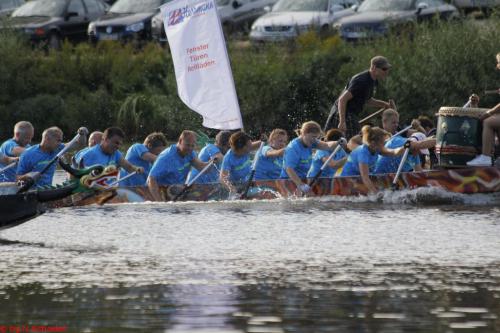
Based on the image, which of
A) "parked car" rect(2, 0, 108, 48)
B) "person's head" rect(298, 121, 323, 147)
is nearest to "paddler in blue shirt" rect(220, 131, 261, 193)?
"person's head" rect(298, 121, 323, 147)

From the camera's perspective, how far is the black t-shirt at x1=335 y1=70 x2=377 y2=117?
18.9 meters

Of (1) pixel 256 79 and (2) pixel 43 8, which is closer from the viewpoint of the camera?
(1) pixel 256 79

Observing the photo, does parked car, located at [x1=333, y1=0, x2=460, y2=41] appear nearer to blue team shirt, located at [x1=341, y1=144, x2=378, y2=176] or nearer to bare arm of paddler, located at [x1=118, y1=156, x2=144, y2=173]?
blue team shirt, located at [x1=341, y1=144, x2=378, y2=176]

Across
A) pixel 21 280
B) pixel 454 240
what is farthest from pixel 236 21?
pixel 21 280

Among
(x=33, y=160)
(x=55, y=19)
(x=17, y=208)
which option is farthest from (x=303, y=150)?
(x=55, y=19)

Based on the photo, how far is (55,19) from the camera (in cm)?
3225

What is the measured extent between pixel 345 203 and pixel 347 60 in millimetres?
10886

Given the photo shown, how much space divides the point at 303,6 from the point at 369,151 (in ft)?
42.0

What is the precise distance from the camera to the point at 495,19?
2597 cm

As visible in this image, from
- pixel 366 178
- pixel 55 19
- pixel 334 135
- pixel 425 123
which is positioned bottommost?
pixel 366 178

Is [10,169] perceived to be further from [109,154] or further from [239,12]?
[239,12]

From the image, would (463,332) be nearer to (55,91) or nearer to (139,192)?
(139,192)

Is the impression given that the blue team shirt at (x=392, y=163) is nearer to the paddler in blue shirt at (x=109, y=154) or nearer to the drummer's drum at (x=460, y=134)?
the drummer's drum at (x=460, y=134)

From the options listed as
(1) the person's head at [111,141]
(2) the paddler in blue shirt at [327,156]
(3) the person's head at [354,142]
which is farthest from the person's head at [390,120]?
(1) the person's head at [111,141]
